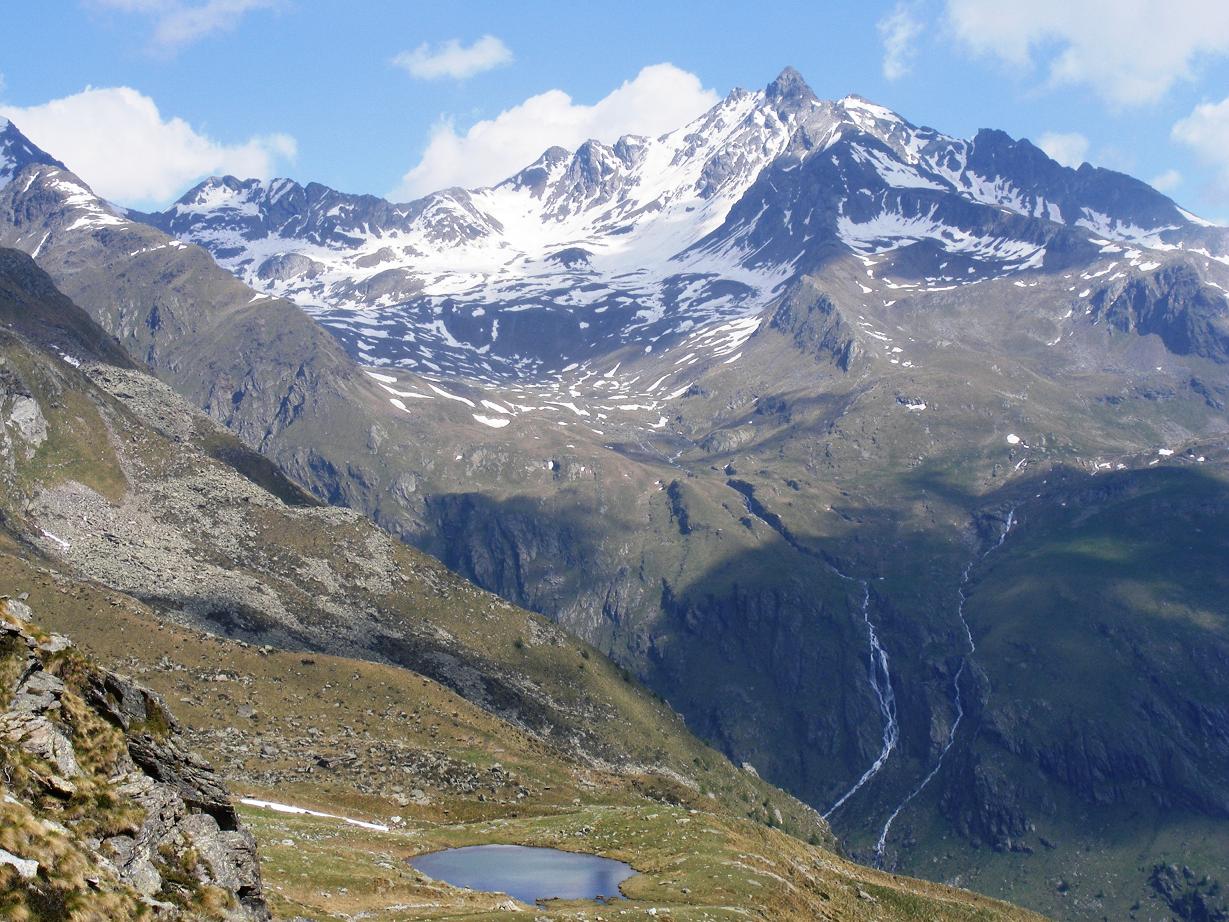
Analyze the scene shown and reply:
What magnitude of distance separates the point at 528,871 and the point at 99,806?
46.8 metres

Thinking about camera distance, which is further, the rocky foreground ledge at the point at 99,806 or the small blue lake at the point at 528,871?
the small blue lake at the point at 528,871

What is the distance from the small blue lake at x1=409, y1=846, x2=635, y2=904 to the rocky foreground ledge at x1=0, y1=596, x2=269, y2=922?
34.0 metres

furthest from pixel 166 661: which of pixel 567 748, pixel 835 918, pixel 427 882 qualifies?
pixel 835 918

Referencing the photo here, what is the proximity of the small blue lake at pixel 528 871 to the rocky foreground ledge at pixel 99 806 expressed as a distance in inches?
1340

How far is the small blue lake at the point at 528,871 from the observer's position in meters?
66.5

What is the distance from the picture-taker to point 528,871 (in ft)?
238

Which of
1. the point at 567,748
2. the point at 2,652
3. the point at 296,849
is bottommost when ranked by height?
the point at 567,748

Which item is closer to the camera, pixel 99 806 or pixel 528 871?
pixel 99 806

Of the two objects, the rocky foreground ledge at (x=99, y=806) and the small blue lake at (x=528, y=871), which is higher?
the rocky foreground ledge at (x=99, y=806)

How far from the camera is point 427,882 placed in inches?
2426

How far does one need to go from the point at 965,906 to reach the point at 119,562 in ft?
470

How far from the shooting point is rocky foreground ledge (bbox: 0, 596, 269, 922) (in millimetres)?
25734

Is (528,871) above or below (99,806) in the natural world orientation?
below

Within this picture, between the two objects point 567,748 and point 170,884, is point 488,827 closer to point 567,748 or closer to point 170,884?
point 170,884
